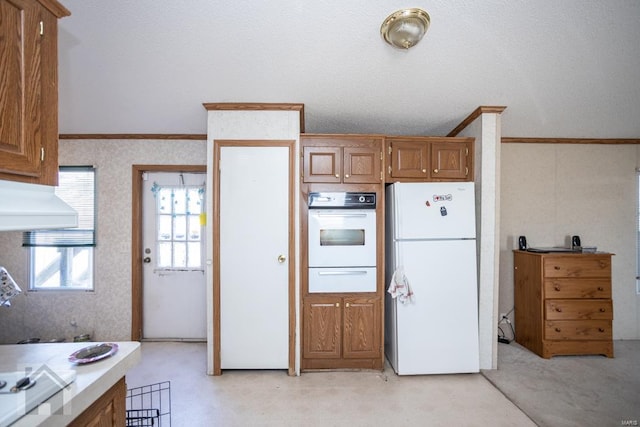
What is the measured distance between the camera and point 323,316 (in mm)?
2568

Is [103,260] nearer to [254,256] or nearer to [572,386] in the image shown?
[254,256]

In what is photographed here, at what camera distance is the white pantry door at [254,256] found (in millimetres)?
2504

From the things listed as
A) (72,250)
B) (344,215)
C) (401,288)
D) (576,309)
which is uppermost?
(344,215)

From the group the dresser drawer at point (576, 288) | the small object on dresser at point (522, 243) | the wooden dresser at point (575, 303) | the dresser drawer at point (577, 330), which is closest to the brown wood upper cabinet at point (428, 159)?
the small object on dresser at point (522, 243)

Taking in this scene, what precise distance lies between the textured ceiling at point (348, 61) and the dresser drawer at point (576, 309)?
1878 millimetres

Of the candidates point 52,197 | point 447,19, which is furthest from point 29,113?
point 447,19

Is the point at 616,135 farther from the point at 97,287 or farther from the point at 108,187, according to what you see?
the point at 97,287

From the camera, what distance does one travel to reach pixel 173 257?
331 cm

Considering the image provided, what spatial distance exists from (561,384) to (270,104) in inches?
138

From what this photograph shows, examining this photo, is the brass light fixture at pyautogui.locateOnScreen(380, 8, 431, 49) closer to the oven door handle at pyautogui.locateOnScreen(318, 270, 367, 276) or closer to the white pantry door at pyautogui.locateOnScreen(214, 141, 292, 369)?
the white pantry door at pyautogui.locateOnScreen(214, 141, 292, 369)

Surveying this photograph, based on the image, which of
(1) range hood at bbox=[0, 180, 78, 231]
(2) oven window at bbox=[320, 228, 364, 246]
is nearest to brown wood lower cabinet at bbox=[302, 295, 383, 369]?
(2) oven window at bbox=[320, 228, 364, 246]

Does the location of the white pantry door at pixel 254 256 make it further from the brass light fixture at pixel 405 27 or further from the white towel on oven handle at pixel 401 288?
the brass light fixture at pixel 405 27

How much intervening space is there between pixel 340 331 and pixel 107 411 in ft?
5.98

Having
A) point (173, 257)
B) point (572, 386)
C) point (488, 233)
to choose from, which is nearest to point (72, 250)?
point (173, 257)
